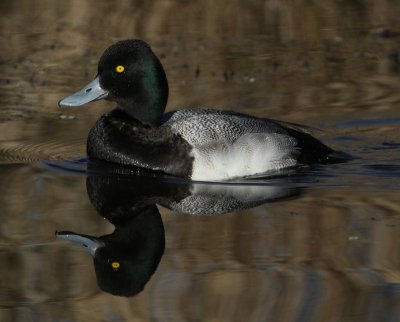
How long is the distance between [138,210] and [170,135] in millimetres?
1091

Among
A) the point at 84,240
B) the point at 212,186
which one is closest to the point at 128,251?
the point at 84,240

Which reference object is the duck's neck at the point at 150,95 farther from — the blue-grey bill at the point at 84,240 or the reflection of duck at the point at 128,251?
the blue-grey bill at the point at 84,240

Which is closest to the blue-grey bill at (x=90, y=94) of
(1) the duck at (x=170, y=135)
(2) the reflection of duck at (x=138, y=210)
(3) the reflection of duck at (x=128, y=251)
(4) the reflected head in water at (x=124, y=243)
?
(1) the duck at (x=170, y=135)

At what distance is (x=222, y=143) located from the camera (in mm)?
8953

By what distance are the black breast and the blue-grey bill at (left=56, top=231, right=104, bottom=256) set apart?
155cm

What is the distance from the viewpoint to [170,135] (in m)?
9.01

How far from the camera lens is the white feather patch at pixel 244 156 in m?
8.85

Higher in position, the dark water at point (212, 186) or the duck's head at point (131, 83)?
the duck's head at point (131, 83)

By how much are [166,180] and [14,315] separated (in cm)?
291

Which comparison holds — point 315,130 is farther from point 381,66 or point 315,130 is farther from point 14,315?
point 14,315

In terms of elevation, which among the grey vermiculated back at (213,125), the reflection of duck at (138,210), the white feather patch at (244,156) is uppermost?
the grey vermiculated back at (213,125)

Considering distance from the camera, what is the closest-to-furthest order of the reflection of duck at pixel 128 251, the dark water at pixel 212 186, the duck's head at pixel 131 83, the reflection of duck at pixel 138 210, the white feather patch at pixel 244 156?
the dark water at pixel 212 186 → the reflection of duck at pixel 128 251 → the reflection of duck at pixel 138 210 → the white feather patch at pixel 244 156 → the duck's head at pixel 131 83

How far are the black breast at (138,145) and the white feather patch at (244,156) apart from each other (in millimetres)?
104

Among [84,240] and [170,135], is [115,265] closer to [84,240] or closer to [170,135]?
[84,240]
